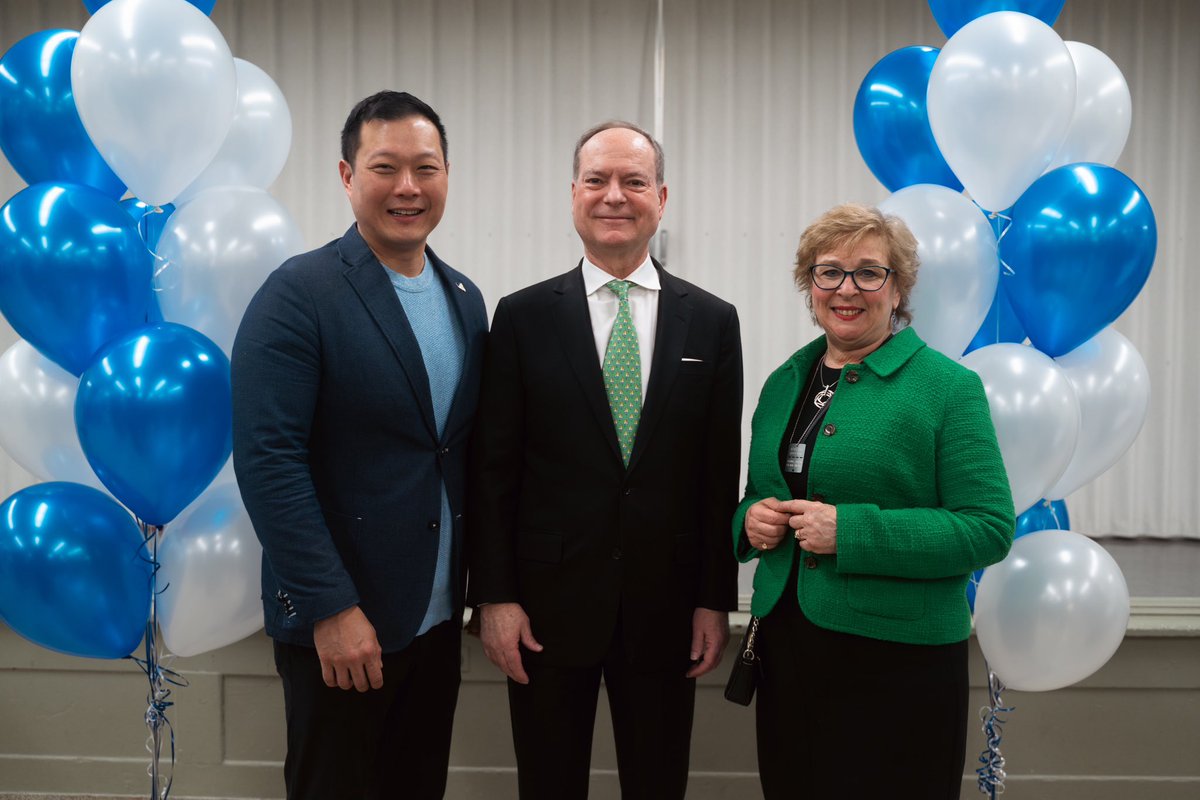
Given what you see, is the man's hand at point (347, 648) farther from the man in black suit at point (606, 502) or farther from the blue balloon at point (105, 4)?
the blue balloon at point (105, 4)

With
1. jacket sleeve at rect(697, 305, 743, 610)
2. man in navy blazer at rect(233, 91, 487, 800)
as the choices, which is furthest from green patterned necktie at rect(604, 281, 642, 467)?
man in navy blazer at rect(233, 91, 487, 800)

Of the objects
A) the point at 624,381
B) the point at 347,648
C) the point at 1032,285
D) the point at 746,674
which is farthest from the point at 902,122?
the point at 347,648

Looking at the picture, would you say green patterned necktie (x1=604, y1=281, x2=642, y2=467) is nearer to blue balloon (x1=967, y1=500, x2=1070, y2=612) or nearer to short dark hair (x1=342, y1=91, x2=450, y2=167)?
short dark hair (x1=342, y1=91, x2=450, y2=167)

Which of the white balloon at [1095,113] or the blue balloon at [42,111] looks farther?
the white balloon at [1095,113]

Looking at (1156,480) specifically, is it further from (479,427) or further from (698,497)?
(479,427)

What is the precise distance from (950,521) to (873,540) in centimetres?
13

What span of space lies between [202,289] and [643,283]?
2.89 ft

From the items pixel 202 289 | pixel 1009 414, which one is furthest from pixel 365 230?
pixel 1009 414

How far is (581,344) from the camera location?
170 centimetres

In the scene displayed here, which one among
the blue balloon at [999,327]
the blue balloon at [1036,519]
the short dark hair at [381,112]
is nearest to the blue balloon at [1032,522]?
the blue balloon at [1036,519]

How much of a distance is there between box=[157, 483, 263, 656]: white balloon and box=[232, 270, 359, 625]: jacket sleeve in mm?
318

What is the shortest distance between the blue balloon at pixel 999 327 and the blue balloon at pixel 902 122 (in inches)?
13.0

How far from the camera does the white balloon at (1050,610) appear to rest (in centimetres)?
177

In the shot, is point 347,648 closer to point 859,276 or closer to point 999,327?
point 859,276
